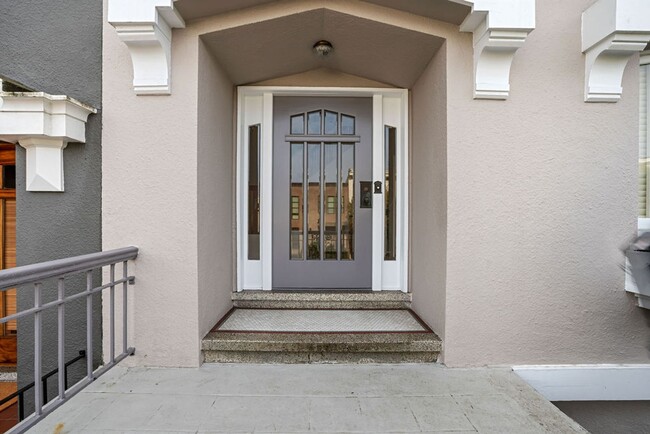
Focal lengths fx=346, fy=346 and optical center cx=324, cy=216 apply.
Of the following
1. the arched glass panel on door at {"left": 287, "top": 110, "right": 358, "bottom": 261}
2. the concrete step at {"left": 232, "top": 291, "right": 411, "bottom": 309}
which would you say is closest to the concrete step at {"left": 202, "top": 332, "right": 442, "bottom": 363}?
the concrete step at {"left": 232, "top": 291, "right": 411, "bottom": 309}

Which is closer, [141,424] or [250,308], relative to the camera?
[141,424]

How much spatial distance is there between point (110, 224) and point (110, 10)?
1.39 m

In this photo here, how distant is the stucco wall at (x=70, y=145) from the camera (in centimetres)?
248

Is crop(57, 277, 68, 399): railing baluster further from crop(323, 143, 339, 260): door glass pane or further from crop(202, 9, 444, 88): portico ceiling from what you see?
crop(323, 143, 339, 260): door glass pane

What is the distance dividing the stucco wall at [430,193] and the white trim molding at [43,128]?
2.48 metres

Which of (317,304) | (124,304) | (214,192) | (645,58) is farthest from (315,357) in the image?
(645,58)

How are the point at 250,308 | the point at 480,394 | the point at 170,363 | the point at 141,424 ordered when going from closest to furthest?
the point at 141,424 → the point at 480,394 → the point at 170,363 → the point at 250,308

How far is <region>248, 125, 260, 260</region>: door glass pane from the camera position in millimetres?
3410

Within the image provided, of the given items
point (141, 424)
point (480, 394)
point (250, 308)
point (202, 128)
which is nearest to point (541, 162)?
point (480, 394)

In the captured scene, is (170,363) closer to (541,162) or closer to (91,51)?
(91,51)

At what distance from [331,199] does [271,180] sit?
0.62 meters

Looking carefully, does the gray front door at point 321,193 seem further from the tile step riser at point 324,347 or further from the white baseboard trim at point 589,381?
the white baseboard trim at point 589,381

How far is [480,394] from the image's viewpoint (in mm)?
2135

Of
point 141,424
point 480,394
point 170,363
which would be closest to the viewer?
point 141,424
